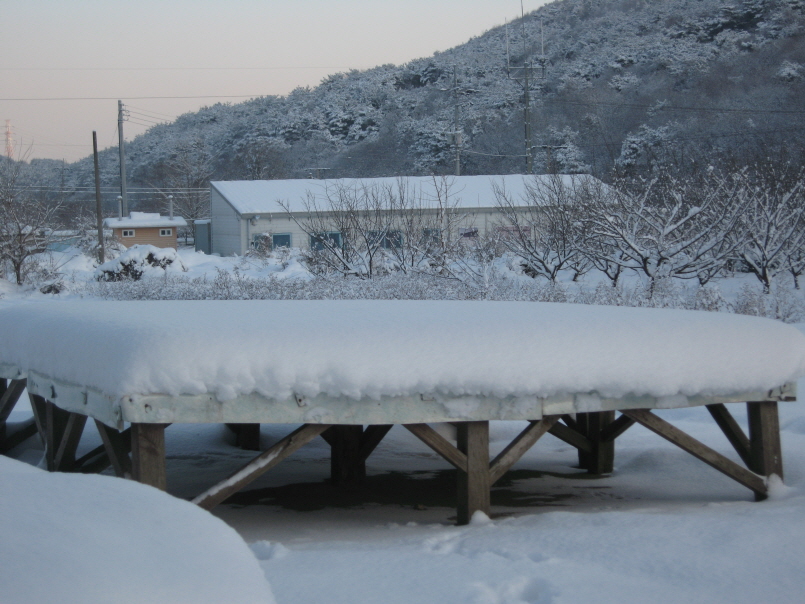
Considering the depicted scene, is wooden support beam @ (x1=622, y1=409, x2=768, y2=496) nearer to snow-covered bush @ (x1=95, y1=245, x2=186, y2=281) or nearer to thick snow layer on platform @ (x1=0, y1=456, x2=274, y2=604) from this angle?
thick snow layer on platform @ (x1=0, y1=456, x2=274, y2=604)

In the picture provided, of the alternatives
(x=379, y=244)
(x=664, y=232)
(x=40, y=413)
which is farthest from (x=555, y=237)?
(x=40, y=413)

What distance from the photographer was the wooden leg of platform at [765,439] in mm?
4832

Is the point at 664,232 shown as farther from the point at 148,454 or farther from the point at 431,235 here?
the point at 148,454

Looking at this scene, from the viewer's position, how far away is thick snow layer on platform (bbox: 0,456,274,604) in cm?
173

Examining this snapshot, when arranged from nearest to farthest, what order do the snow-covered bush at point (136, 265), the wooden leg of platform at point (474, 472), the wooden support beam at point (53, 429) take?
the wooden leg of platform at point (474, 472) < the wooden support beam at point (53, 429) < the snow-covered bush at point (136, 265)

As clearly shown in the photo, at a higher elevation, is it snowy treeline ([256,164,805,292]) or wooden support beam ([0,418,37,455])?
snowy treeline ([256,164,805,292])

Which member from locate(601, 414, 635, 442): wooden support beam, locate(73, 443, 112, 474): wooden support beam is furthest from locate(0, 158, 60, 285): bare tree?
locate(601, 414, 635, 442): wooden support beam

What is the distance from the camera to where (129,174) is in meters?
80.4

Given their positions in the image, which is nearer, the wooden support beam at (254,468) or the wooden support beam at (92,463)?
the wooden support beam at (254,468)

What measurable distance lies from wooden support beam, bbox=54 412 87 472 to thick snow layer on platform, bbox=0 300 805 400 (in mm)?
418

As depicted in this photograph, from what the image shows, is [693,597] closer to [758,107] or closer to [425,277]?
[425,277]

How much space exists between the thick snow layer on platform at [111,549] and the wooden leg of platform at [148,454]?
1524 mm

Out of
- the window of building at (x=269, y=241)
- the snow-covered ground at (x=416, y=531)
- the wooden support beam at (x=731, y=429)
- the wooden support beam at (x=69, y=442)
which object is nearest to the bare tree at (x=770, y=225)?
the snow-covered ground at (x=416, y=531)

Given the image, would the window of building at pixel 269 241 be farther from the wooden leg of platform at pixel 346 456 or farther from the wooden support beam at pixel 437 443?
the wooden support beam at pixel 437 443
